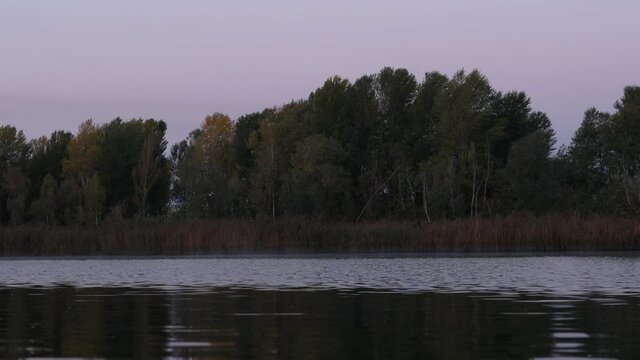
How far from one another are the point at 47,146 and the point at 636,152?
5148cm

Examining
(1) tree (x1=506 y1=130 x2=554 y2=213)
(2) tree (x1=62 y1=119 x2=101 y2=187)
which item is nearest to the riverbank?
(1) tree (x1=506 y1=130 x2=554 y2=213)

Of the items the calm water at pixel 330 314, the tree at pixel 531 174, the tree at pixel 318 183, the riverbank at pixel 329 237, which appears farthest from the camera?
the tree at pixel 531 174

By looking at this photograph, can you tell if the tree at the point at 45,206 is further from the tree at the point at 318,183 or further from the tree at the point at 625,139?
the tree at the point at 625,139

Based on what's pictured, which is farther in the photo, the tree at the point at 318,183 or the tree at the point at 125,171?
the tree at the point at 125,171

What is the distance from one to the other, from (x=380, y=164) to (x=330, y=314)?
6461cm

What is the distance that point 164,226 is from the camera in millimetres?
47906

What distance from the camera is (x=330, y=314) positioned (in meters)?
15.5

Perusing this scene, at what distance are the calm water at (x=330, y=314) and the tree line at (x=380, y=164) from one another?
4108 cm

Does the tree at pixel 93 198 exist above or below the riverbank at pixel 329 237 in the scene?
above

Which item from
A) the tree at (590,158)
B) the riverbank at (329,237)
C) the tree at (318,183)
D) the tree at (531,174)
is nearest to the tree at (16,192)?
the tree at (318,183)

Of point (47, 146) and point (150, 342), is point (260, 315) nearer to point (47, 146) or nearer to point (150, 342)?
point (150, 342)

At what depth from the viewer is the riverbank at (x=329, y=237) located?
43625 millimetres

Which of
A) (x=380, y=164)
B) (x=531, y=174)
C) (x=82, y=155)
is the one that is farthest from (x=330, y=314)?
(x=82, y=155)

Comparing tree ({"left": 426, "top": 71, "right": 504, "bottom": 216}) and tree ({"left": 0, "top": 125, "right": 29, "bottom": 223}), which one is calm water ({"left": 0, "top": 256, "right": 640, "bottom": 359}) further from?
tree ({"left": 0, "top": 125, "right": 29, "bottom": 223})
